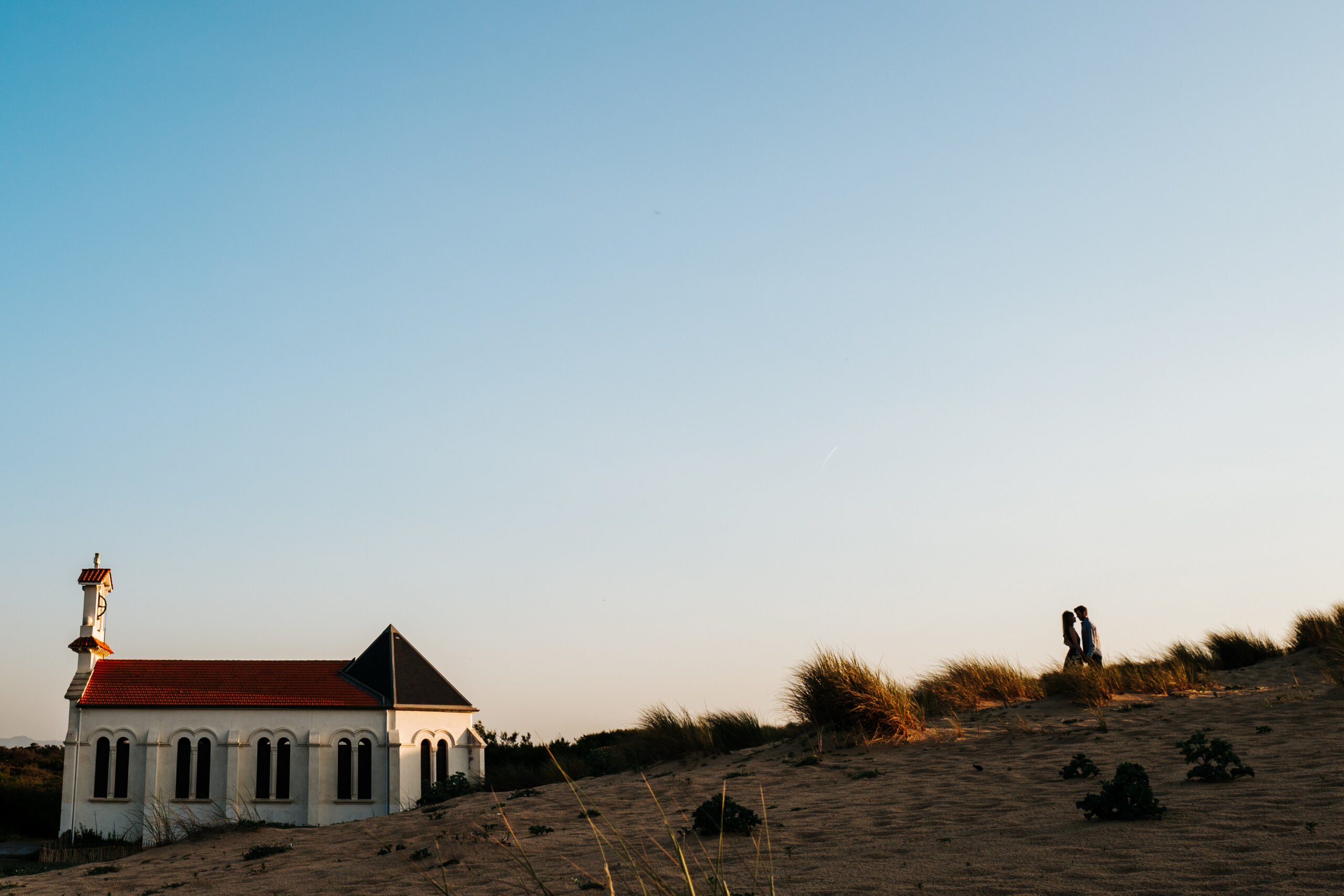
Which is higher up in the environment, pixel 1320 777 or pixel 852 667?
pixel 852 667

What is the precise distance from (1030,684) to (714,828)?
988cm

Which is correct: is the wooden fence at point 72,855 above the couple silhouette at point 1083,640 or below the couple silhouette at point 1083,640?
below

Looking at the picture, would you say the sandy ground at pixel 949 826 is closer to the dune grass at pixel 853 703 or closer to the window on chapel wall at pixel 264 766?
the dune grass at pixel 853 703

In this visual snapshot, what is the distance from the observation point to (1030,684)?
18.2 m

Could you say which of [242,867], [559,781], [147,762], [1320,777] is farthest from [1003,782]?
[147,762]

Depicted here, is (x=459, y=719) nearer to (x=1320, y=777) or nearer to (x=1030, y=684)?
(x=1030, y=684)

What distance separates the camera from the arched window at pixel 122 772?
37.0m

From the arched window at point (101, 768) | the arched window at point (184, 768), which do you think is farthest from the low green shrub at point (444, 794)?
the arched window at point (101, 768)

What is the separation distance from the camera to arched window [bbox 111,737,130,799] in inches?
1455

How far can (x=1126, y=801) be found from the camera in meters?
8.66

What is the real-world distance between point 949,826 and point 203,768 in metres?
36.6

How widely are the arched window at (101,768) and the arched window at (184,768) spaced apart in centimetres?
255

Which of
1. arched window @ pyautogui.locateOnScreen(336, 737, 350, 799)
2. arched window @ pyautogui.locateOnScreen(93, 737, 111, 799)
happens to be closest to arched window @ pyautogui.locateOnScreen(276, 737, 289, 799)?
arched window @ pyautogui.locateOnScreen(336, 737, 350, 799)

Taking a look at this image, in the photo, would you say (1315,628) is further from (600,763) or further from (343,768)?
(343,768)
